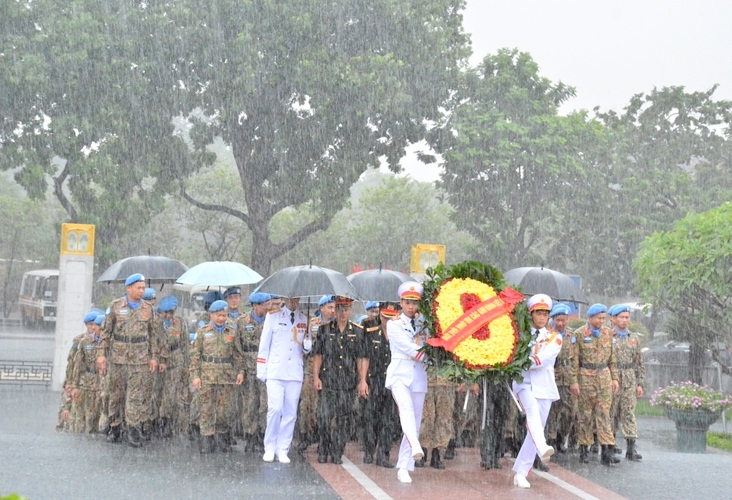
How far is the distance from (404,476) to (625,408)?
3265 mm

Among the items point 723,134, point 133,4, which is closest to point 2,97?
point 133,4

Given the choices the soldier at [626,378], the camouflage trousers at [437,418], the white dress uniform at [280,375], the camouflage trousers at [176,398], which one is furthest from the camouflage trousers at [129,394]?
the soldier at [626,378]

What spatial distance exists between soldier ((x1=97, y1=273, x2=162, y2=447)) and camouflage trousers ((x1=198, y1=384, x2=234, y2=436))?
2.00 feet

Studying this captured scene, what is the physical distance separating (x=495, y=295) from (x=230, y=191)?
113 ft

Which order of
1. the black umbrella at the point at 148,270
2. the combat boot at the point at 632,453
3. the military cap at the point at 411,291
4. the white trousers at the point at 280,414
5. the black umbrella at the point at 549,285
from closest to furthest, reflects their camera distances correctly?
the military cap at the point at 411,291 < the white trousers at the point at 280,414 < the combat boot at the point at 632,453 < the black umbrella at the point at 549,285 < the black umbrella at the point at 148,270

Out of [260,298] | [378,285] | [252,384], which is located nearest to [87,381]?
[252,384]

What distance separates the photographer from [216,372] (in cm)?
1023

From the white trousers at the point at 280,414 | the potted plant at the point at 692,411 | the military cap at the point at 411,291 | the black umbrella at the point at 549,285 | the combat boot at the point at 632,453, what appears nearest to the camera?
the military cap at the point at 411,291

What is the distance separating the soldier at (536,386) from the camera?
8727 millimetres

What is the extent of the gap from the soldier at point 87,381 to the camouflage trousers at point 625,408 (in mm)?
5715

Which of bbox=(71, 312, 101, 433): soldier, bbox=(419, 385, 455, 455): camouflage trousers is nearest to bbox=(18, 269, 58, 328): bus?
bbox=(71, 312, 101, 433): soldier

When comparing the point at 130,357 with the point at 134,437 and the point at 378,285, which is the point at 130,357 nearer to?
the point at 134,437

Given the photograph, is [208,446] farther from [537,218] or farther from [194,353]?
[537,218]

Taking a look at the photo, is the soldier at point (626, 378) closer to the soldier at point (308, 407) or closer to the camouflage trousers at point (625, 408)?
the camouflage trousers at point (625, 408)
